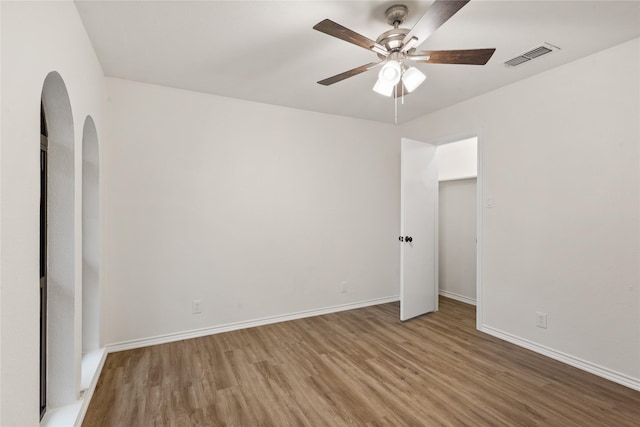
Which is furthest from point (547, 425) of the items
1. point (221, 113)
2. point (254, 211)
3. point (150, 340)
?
point (221, 113)

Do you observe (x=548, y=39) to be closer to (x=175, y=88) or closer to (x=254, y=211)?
(x=254, y=211)

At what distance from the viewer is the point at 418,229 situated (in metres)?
3.78

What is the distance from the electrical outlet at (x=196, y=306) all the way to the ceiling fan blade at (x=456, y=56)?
2.93 meters

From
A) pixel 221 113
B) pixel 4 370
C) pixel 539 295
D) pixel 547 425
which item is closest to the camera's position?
pixel 4 370

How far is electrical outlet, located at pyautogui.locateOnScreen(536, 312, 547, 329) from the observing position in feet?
9.09

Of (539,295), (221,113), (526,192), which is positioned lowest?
(539,295)

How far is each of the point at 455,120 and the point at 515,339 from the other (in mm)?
2432

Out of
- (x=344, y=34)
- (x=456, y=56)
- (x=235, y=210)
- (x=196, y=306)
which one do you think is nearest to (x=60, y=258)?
(x=196, y=306)

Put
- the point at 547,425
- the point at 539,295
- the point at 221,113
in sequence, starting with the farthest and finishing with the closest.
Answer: the point at 221,113, the point at 539,295, the point at 547,425

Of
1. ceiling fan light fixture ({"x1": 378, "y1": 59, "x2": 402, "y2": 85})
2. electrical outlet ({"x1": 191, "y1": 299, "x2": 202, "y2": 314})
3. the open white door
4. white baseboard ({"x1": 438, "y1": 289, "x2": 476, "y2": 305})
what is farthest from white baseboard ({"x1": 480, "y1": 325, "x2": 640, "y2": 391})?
electrical outlet ({"x1": 191, "y1": 299, "x2": 202, "y2": 314})

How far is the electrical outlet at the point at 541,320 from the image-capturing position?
9.09 ft

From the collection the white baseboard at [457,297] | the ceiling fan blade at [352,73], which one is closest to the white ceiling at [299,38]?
the ceiling fan blade at [352,73]

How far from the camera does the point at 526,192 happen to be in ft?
9.63

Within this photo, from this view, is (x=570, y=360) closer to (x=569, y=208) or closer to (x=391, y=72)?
(x=569, y=208)
